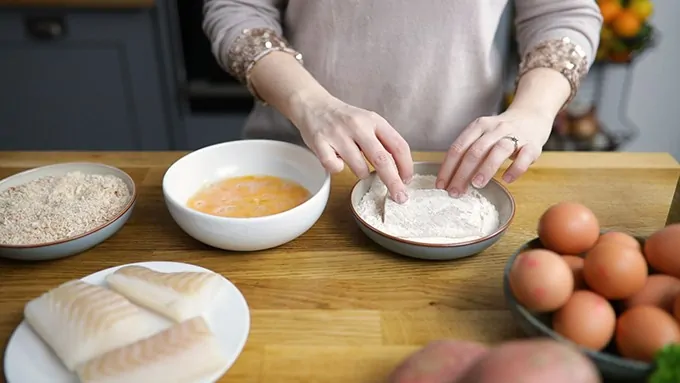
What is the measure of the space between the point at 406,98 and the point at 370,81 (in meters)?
0.08

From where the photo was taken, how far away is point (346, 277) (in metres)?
0.87

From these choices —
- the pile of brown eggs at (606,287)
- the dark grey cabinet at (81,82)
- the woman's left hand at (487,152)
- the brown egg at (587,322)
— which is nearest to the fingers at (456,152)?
the woman's left hand at (487,152)

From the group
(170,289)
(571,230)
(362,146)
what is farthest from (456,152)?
(170,289)

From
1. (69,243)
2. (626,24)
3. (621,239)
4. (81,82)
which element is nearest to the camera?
(621,239)

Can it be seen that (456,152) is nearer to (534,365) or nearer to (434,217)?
(434,217)

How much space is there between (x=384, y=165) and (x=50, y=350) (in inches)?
19.7

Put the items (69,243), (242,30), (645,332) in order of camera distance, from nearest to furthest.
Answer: (645,332)
(69,243)
(242,30)

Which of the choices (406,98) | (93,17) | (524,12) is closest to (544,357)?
(406,98)

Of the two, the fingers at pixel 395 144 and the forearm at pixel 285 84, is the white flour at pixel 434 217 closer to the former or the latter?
the fingers at pixel 395 144

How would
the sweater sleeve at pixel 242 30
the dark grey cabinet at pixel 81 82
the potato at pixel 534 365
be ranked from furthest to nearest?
the dark grey cabinet at pixel 81 82
the sweater sleeve at pixel 242 30
the potato at pixel 534 365

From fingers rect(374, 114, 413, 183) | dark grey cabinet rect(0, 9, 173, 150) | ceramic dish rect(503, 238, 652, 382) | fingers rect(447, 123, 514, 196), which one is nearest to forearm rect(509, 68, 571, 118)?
fingers rect(447, 123, 514, 196)

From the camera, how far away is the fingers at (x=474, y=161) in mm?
930

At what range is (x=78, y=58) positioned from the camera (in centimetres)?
229

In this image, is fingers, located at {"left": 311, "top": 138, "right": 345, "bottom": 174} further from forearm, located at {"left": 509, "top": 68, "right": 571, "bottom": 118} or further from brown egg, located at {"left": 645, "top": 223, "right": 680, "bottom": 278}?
brown egg, located at {"left": 645, "top": 223, "right": 680, "bottom": 278}
